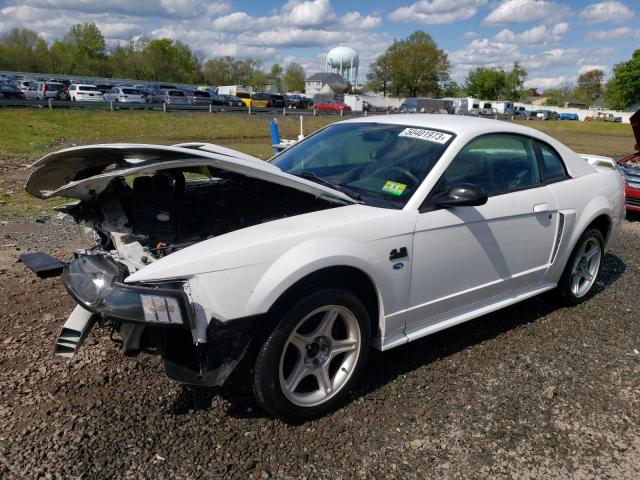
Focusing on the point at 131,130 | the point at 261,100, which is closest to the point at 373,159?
the point at 131,130

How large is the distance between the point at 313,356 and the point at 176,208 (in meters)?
1.43

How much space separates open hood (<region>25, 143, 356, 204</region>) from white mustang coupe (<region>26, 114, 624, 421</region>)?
0.01 metres

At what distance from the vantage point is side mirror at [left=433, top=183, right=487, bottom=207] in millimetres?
3201

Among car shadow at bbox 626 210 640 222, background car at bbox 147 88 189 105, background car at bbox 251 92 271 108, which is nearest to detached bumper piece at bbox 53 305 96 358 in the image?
car shadow at bbox 626 210 640 222

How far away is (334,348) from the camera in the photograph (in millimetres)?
3033

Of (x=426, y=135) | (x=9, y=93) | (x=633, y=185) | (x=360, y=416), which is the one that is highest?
(x=9, y=93)

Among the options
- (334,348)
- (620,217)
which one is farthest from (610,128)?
(334,348)

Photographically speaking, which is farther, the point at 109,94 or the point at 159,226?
the point at 109,94

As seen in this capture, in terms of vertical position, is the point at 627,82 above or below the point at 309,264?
above

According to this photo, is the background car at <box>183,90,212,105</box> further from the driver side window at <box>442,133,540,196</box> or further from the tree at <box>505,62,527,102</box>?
the tree at <box>505,62,527,102</box>

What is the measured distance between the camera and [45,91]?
36.4m

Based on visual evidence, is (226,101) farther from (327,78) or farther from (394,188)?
(327,78)

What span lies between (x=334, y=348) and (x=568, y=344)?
86.1 inches

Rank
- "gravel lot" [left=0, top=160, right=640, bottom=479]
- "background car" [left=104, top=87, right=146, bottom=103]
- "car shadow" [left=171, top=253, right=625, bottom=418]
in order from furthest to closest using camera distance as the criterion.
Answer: "background car" [left=104, top=87, right=146, bottom=103] → "car shadow" [left=171, top=253, right=625, bottom=418] → "gravel lot" [left=0, top=160, right=640, bottom=479]
